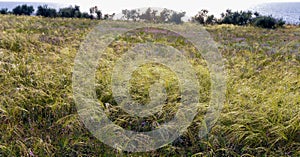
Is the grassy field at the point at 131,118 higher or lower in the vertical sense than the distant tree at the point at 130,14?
lower

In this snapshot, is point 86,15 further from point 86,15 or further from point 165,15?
point 165,15

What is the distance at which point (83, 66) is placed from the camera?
411 centimetres

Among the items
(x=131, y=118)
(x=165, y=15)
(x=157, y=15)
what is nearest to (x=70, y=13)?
(x=157, y=15)

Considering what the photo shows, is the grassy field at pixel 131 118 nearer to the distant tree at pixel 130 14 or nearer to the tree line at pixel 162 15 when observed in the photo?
the tree line at pixel 162 15

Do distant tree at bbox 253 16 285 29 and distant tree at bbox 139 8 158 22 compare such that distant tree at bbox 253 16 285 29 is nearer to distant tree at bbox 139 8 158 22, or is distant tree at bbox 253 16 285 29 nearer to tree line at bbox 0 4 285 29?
tree line at bbox 0 4 285 29

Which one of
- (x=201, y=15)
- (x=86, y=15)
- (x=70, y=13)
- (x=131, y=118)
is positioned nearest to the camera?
(x=131, y=118)

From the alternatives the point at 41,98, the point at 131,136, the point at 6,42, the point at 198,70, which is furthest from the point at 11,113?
the point at 6,42

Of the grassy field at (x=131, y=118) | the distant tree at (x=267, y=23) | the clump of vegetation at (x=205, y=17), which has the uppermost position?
the clump of vegetation at (x=205, y=17)

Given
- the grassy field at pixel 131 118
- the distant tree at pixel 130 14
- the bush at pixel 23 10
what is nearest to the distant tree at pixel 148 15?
the distant tree at pixel 130 14

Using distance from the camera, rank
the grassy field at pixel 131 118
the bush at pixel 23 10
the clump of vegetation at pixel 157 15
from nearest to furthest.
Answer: the grassy field at pixel 131 118
the clump of vegetation at pixel 157 15
the bush at pixel 23 10

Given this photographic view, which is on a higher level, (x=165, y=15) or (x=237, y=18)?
(x=165, y=15)

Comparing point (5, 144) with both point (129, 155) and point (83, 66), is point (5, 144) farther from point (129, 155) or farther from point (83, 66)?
point (83, 66)

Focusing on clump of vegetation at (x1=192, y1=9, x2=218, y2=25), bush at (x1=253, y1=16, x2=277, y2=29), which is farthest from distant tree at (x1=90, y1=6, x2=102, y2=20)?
bush at (x1=253, y1=16, x2=277, y2=29)

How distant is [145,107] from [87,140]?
30.2 inches
